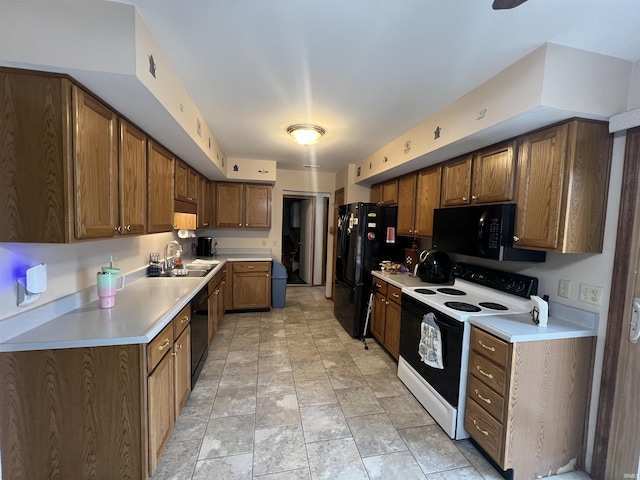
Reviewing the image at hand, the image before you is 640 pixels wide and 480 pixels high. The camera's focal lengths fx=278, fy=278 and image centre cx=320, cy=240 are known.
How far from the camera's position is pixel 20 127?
1.29m

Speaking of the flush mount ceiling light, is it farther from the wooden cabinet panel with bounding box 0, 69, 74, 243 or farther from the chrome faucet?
the chrome faucet

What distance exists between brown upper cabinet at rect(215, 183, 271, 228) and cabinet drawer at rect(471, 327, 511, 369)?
3549 mm

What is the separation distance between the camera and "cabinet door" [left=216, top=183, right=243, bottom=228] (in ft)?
14.9

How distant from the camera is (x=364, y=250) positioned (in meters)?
3.48

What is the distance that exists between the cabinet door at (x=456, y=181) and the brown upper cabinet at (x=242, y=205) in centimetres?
289

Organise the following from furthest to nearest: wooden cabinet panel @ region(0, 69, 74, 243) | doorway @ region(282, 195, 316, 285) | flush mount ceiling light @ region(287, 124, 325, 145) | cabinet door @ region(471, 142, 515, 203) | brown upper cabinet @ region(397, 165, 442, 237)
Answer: doorway @ region(282, 195, 316, 285), brown upper cabinet @ region(397, 165, 442, 237), flush mount ceiling light @ region(287, 124, 325, 145), cabinet door @ region(471, 142, 515, 203), wooden cabinet panel @ region(0, 69, 74, 243)

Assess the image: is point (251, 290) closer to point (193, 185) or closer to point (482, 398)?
point (193, 185)

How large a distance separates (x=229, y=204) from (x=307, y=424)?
350cm

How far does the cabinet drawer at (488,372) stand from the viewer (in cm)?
164

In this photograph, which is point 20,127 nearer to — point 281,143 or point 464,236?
point 281,143

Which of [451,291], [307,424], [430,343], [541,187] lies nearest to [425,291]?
[451,291]

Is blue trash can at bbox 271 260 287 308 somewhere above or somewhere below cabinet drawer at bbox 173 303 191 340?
below

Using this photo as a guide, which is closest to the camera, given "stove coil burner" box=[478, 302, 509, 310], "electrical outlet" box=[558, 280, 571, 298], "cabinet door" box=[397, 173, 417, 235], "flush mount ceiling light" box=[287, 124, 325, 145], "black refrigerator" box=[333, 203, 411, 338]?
"electrical outlet" box=[558, 280, 571, 298]

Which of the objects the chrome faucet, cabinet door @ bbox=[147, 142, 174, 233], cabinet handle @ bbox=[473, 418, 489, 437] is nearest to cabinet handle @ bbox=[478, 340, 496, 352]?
cabinet handle @ bbox=[473, 418, 489, 437]
